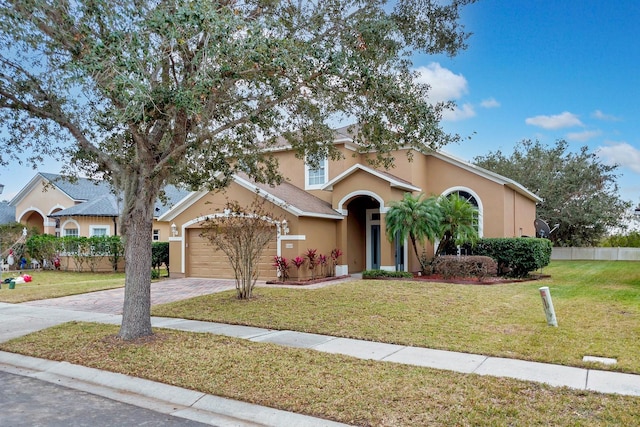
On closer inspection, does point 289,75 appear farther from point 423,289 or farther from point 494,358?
point 423,289

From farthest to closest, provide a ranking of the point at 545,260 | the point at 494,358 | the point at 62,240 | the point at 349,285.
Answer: the point at 62,240
the point at 545,260
the point at 349,285
the point at 494,358

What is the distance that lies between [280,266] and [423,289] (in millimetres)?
5429

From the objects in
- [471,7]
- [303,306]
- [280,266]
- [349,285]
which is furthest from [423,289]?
[471,7]

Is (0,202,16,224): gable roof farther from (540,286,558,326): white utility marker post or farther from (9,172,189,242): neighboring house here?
(540,286,558,326): white utility marker post

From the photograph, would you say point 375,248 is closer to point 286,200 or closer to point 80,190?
point 286,200

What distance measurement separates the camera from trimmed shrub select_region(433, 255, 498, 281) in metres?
16.2

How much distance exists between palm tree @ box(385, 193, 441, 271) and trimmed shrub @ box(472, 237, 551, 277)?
101 inches

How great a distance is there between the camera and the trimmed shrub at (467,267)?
638 inches

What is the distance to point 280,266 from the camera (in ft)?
54.7

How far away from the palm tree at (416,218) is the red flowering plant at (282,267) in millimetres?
4213

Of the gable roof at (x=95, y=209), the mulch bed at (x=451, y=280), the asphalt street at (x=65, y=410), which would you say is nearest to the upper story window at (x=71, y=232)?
the gable roof at (x=95, y=209)

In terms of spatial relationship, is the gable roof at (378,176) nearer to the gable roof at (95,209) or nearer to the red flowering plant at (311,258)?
the red flowering plant at (311,258)

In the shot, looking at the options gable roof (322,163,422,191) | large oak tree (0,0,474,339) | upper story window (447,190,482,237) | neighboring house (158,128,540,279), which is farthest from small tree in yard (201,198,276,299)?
upper story window (447,190,482,237)

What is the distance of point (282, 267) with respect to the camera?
16.7 meters
